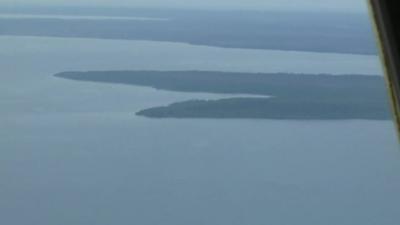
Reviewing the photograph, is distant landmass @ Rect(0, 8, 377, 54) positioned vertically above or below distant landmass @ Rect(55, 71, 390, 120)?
above

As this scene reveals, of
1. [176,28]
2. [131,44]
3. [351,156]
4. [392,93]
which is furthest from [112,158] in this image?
[392,93]

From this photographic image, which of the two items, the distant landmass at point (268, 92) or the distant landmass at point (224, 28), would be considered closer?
the distant landmass at point (224, 28)

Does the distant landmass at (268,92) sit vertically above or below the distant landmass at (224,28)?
below

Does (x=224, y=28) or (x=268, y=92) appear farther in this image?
(x=268, y=92)

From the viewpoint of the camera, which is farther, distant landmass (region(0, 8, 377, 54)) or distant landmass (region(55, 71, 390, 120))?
distant landmass (region(55, 71, 390, 120))
